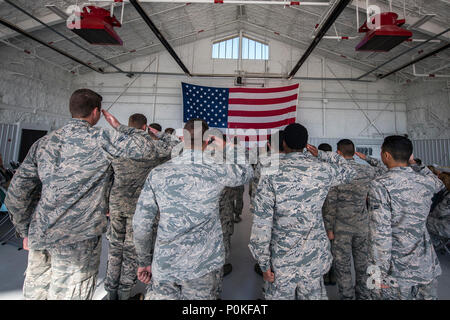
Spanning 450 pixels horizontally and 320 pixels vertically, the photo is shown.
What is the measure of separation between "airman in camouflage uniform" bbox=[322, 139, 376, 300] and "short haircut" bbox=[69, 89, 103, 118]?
78.4 inches

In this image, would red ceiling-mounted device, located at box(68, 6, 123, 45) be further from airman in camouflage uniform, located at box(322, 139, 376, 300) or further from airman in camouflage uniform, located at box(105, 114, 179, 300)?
airman in camouflage uniform, located at box(322, 139, 376, 300)

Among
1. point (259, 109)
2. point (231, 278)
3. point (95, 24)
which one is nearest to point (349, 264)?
point (231, 278)

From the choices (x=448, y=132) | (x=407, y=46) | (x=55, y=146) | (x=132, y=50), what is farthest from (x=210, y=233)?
(x=448, y=132)

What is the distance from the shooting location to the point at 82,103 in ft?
4.45

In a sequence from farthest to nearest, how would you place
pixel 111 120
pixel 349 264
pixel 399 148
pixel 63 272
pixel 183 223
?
pixel 349 264 < pixel 111 120 < pixel 399 148 < pixel 63 272 < pixel 183 223

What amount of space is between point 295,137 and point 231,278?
1835 mm

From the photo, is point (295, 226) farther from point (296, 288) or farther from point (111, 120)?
point (111, 120)

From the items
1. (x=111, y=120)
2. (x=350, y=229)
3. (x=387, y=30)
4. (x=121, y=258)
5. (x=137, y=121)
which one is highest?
(x=387, y=30)

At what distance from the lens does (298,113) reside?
8.83 meters

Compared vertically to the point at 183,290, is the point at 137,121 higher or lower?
higher

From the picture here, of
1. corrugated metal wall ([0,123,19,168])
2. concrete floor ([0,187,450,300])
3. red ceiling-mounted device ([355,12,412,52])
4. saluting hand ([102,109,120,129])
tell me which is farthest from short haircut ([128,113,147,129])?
corrugated metal wall ([0,123,19,168])

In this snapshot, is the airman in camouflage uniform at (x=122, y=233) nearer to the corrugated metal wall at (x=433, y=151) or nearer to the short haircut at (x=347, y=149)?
the short haircut at (x=347, y=149)

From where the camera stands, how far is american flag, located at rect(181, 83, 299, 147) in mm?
7938

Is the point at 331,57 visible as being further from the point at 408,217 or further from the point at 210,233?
the point at 210,233
